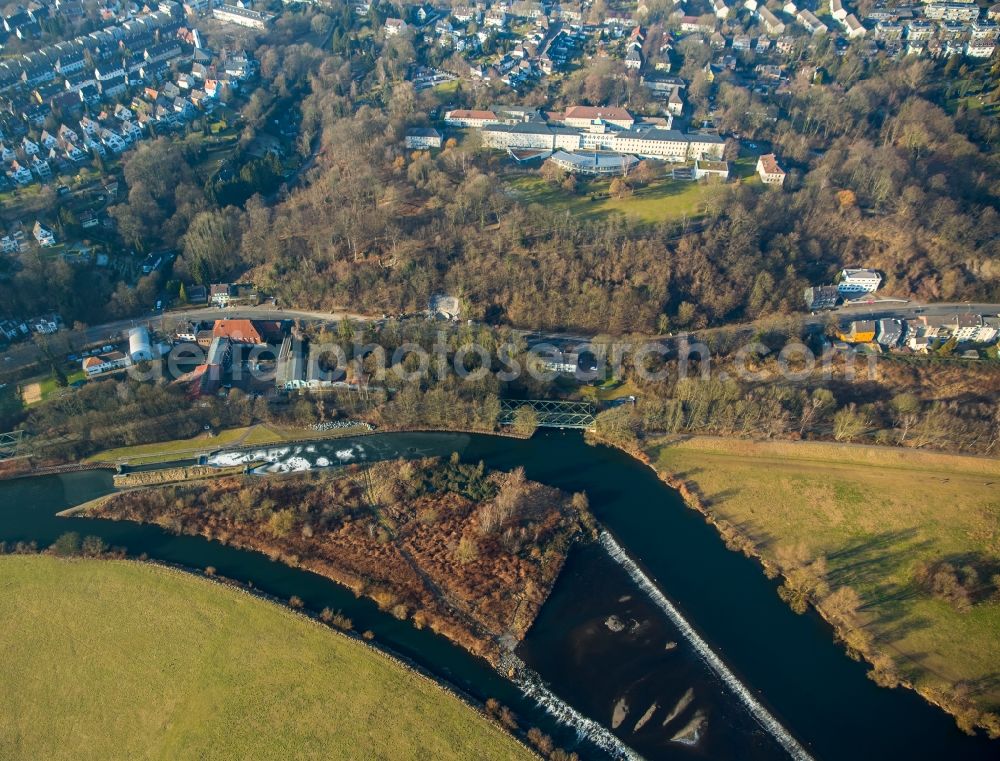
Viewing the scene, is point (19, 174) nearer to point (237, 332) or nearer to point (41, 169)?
point (41, 169)

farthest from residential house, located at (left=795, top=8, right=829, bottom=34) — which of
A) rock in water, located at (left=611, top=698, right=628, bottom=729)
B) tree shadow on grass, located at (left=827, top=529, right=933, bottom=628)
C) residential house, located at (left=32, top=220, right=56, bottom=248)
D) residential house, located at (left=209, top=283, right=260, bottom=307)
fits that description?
residential house, located at (left=32, top=220, right=56, bottom=248)

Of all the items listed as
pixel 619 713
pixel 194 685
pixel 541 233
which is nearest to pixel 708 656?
pixel 619 713

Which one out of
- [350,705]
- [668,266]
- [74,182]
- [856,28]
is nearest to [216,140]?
[74,182]

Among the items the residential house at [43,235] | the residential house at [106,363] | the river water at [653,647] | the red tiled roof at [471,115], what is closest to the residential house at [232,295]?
the residential house at [106,363]

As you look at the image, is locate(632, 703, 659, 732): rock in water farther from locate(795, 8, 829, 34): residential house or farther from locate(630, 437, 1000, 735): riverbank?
locate(795, 8, 829, 34): residential house

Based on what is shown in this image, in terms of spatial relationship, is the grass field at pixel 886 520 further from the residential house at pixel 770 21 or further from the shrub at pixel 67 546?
the residential house at pixel 770 21

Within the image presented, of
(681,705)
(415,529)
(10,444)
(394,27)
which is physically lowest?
(681,705)
